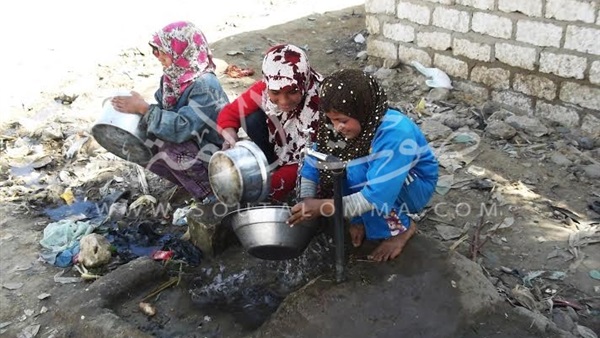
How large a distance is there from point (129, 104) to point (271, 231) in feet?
4.83

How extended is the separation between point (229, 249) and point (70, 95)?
369 centimetres

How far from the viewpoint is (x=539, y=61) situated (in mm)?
5273

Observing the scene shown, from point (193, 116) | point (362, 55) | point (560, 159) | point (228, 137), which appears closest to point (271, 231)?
point (228, 137)

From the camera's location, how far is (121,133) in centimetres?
385

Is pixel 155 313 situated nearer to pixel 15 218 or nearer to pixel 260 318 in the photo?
pixel 260 318

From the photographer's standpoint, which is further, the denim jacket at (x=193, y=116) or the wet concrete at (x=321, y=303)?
the denim jacket at (x=193, y=116)

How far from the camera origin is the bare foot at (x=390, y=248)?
302cm

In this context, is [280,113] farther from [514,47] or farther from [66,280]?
[514,47]

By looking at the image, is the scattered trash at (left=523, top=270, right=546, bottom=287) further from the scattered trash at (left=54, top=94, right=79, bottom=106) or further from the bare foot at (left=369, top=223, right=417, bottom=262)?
the scattered trash at (left=54, top=94, right=79, bottom=106)

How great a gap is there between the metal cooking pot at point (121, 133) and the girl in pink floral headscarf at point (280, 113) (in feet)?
1.82

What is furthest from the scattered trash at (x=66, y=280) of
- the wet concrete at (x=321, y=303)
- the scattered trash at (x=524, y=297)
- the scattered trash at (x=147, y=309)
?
the scattered trash at (x=524, y=297)

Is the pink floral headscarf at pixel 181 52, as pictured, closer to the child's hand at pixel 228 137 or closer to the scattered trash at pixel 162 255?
the child's hand at pixel 228 137

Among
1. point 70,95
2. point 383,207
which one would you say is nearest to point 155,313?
point 383,207

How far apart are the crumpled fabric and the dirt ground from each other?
8 centimetres
